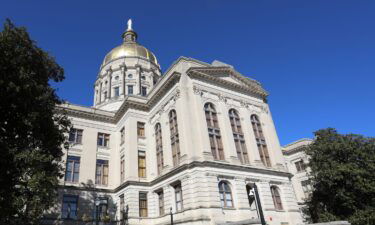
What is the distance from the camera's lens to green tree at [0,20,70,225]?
52.4 feet

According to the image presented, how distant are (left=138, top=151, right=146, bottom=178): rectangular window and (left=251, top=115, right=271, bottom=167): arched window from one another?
13280 millimetres

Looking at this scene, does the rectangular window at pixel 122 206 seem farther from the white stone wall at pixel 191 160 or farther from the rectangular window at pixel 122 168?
the rectangular window at pixel 122 168

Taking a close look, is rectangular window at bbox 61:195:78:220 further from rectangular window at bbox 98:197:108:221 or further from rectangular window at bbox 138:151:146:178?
rectangular window at bbox 138:151:146:178

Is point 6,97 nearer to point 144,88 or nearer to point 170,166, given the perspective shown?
point 170,166

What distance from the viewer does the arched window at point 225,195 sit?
24669 mm

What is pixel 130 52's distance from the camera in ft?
189

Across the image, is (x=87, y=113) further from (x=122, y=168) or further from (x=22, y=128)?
(x=22, y=128)

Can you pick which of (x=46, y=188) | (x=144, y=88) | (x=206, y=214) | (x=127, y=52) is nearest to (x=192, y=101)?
(x=206, y=214)

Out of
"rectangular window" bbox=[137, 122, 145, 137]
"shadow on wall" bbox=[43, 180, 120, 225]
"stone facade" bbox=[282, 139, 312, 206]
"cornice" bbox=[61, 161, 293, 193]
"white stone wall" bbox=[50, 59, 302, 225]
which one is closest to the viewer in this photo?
"white stone wall" bbox=[50, 59, 302, 225]

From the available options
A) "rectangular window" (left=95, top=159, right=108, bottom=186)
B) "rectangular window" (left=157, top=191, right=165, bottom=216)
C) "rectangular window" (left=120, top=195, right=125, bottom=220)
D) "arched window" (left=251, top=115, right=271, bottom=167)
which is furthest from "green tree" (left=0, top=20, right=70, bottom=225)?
"arched window" (left=251, top=115, right=271, bottom=167)

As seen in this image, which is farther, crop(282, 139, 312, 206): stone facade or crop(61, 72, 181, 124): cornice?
crop(282, 139, 312, 206): stone facade

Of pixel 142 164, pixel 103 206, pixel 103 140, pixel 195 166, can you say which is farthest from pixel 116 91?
pixel 195 166

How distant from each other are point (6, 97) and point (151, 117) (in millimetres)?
18922

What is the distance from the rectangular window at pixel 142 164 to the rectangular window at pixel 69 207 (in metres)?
7.33
